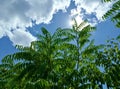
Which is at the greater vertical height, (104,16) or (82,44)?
(82,44)

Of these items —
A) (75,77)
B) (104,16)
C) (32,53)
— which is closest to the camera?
(104,16)

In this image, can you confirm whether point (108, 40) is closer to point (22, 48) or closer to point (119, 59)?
point (119, 59)

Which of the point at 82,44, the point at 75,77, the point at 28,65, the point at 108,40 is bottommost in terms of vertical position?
the point at 75,77

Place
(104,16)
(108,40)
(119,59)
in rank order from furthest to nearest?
1. (108,40)
2. (119,59)
3. (104,16)

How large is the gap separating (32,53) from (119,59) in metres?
7.10

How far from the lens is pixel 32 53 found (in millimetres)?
15242

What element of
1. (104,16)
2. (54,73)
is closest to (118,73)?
(54,73)

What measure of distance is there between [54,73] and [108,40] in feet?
29.6

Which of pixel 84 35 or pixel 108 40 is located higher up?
pixel 108 40

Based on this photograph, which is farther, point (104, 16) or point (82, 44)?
point (82, 44)

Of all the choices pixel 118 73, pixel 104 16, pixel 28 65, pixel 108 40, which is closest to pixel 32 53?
pixel 28 65

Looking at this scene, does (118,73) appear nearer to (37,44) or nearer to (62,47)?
(62,47)

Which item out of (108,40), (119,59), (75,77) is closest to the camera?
(75,77)

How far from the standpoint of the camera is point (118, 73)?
15711 millimetres
